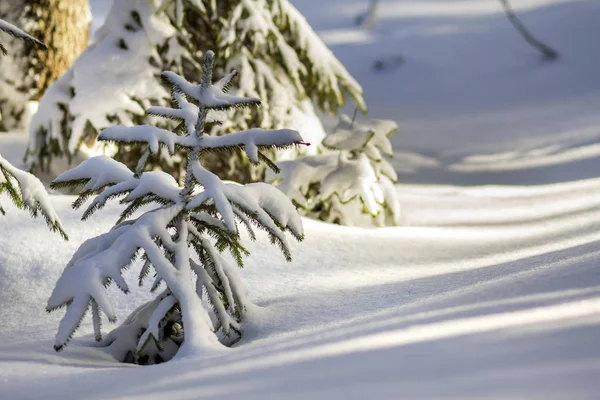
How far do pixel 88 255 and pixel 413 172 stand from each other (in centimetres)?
722

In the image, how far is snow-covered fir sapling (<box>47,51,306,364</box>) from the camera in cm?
216

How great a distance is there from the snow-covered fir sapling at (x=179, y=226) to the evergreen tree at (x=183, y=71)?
2.76 metres

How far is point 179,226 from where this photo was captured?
234 centimetres

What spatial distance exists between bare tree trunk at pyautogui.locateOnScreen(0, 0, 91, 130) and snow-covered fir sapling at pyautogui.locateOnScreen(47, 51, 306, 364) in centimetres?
412

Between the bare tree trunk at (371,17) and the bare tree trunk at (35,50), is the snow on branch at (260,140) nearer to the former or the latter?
the bare tree trunk at (35,50)

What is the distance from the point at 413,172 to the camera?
30.1 feet

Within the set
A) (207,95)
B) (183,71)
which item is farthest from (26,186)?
(183,71)

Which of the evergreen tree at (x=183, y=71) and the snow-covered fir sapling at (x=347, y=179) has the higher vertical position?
the evergreen tree at (x=183, y=71)

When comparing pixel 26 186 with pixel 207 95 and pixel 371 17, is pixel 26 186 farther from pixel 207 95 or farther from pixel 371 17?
pixel 371 17

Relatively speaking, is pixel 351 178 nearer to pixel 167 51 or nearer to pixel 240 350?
pixel 167 51

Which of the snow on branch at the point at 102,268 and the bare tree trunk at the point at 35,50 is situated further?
the bare tree trunk at the point at 35,50

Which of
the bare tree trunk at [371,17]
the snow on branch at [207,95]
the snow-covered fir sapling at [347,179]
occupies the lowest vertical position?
the bare tree trunk at [371,17]

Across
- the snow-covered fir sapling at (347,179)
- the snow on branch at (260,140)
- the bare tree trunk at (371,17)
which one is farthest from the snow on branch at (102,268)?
the bare tree trunk at (371,17)

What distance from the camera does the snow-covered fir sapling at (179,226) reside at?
2160 mm
